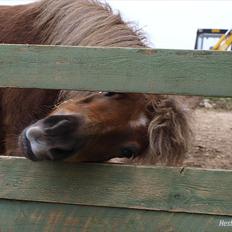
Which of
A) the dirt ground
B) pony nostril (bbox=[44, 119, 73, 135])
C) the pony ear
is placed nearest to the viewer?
pony nostril (bbox=[44, 119, 73, 135])

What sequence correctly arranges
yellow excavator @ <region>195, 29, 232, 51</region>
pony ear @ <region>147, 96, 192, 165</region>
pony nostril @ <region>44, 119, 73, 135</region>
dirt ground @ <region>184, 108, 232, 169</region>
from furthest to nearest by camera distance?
yellow excavator @ <region>195, 29, 232, 51</region>
dirt ground @ <region>184, 108, 232, 169</region>
pony ear @ <region>147, 96, 192, 165</region>
pony nostril @ <region>44, 119, 73, 135</region>

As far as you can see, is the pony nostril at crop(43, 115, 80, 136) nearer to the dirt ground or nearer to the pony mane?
the pony mane

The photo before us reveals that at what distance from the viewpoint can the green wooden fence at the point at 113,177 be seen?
215 cm

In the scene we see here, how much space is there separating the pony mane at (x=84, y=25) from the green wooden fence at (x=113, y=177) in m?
0.58

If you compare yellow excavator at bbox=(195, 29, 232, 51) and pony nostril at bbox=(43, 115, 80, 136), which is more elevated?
pony nostril at bbox=(43, 115, 80, 136)

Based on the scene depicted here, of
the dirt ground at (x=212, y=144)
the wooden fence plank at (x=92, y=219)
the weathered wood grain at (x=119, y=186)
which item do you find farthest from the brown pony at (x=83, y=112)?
the dirt ground at (x=212, y=144)

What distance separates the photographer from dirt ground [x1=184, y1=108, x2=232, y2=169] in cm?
581

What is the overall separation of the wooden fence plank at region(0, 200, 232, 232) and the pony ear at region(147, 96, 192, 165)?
0.33m

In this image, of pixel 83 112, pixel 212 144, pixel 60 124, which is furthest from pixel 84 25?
pixel 212 144

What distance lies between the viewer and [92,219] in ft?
7.61

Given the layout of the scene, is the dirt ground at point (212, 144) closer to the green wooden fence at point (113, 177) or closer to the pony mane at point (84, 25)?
the pony mane at point (84, 25)

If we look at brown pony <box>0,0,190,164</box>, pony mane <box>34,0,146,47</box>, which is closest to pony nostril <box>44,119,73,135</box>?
brown pony <box>0,0,190,164</box>

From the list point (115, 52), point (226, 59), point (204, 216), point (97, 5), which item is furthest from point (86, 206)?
point (97, 5)

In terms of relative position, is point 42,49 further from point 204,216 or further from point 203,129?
point 203,129
